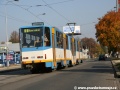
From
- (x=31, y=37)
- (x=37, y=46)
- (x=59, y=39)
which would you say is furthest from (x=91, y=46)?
(x=37, y=46)

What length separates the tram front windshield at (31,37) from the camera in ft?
87.1

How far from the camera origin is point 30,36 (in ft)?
87.7

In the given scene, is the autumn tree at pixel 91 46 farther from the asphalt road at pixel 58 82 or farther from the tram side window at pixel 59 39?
the asphalt road at pixel 58 82

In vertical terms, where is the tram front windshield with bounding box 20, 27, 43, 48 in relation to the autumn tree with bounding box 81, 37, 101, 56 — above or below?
below

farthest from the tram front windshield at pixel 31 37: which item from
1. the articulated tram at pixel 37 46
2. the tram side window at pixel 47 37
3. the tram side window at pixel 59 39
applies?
the tram side window at pixel 59 39

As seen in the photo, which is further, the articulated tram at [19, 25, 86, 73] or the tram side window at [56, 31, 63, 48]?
the tram side window at [56, 31, 63, 48]

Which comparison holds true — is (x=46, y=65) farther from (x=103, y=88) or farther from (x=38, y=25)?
(x=103, y=88)

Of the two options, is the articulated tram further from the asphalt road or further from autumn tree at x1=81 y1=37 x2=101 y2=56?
autumn tree at x1=81 y1=37 x2=101 y2=56

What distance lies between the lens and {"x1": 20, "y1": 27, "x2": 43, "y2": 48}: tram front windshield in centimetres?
2656

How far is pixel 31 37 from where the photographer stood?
26719 mm

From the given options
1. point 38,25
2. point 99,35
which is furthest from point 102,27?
point 38,25

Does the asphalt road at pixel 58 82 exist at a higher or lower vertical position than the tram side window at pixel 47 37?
lower

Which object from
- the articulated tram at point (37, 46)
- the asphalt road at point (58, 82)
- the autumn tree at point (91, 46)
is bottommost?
the asphalt road at point (58, 82)

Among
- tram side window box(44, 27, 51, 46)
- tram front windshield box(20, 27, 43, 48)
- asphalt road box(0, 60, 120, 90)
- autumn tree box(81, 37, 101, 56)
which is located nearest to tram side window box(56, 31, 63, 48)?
tram side window box(44, 27, 51, 46)
